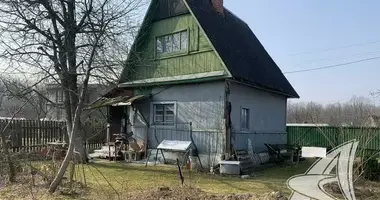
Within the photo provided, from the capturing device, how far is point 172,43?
16109 millimetres

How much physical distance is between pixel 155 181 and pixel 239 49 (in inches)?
324

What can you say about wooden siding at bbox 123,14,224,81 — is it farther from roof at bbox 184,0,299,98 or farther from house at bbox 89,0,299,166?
roof at bbox 184,0,299,98

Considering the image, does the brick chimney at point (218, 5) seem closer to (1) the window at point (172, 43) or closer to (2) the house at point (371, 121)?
(1) the window at point (172, 43)

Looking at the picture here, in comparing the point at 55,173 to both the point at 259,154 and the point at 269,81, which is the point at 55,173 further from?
the point at 269,81

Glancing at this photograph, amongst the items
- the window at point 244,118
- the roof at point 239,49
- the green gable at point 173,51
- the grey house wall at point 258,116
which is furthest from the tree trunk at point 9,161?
the window at point 244,118

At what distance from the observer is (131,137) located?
55.6 ft

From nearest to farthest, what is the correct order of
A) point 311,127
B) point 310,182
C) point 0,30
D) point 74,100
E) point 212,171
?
point 310,182 < point 0,30 < point 212,171 < point 74,100 < point 311,127

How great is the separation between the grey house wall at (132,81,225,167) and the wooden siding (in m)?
0.71

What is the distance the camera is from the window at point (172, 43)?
15.7 m

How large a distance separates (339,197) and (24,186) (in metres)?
7.38

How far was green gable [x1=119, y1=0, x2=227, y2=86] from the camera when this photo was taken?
14684mm

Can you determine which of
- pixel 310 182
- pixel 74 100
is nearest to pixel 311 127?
pixel 310 182

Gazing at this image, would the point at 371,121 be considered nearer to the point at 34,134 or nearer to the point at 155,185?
the point at 155,185

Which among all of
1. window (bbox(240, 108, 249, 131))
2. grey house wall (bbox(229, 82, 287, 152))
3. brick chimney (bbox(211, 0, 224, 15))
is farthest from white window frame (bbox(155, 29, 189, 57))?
window (bbox(240, 108, 249, 131))
